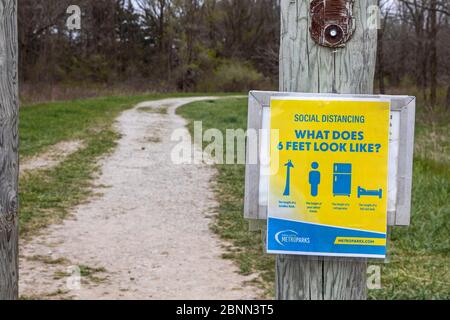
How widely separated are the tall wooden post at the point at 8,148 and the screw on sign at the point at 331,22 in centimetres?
112

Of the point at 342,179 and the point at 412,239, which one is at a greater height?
the point at 342,179

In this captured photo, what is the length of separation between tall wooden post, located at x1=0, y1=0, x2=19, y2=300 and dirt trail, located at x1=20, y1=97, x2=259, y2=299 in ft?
7.46

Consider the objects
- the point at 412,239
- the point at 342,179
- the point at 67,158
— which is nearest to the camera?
the point at 342,179

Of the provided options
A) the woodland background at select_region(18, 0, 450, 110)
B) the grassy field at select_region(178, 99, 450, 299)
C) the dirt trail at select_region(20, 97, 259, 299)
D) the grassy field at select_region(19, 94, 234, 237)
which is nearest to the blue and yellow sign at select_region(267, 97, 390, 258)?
the grassy field at select_region(178, 99, 450, 299)

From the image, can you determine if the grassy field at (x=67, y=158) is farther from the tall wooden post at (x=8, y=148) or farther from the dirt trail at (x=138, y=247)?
the tall wooden post at (x=8, y=148)

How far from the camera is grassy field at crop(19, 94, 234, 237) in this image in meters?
A: 7.75

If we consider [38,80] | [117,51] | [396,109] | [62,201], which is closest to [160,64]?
[117,51]

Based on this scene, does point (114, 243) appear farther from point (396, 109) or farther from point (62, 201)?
point (396, 109)

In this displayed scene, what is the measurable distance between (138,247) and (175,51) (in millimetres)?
41290

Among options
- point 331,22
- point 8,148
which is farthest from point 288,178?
point 8,148

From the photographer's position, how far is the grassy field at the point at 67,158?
7.75 meters

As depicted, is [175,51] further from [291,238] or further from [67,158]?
[291,238]

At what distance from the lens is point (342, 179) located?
6.93 feet

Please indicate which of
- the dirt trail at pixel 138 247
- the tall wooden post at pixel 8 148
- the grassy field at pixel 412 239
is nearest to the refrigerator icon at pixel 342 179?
the tall wooden post at pixel 8 148
